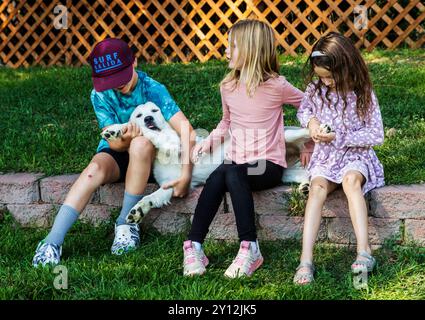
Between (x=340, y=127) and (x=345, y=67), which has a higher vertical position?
(x=345, y=67)

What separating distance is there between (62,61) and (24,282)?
5.53m

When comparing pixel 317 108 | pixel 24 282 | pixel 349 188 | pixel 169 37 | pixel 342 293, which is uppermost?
pixel 169 37

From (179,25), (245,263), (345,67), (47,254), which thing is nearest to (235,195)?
(245,263)

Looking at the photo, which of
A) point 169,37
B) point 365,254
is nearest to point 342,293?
point 365,254

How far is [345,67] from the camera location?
313 cm

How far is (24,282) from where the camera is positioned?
2.82 m

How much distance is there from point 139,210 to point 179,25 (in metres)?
4.51

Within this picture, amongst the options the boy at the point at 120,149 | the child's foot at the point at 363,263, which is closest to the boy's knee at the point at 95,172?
the boy at the point at 120,149

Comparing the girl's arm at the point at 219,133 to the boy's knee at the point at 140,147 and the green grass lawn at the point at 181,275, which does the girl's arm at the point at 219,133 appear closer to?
the boy's knee at the point at 140,147

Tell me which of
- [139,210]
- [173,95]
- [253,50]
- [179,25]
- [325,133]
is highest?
[179,25]

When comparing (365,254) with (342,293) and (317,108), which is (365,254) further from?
(317,108)

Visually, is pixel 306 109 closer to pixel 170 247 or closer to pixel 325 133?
pixel 325 133

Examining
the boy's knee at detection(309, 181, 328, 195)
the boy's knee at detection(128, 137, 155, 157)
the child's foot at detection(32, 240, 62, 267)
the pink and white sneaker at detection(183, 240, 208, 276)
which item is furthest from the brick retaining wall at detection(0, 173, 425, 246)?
the child's foot at detection(32, 240, 62, 267)

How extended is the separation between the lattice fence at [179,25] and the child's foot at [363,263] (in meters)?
4.15
